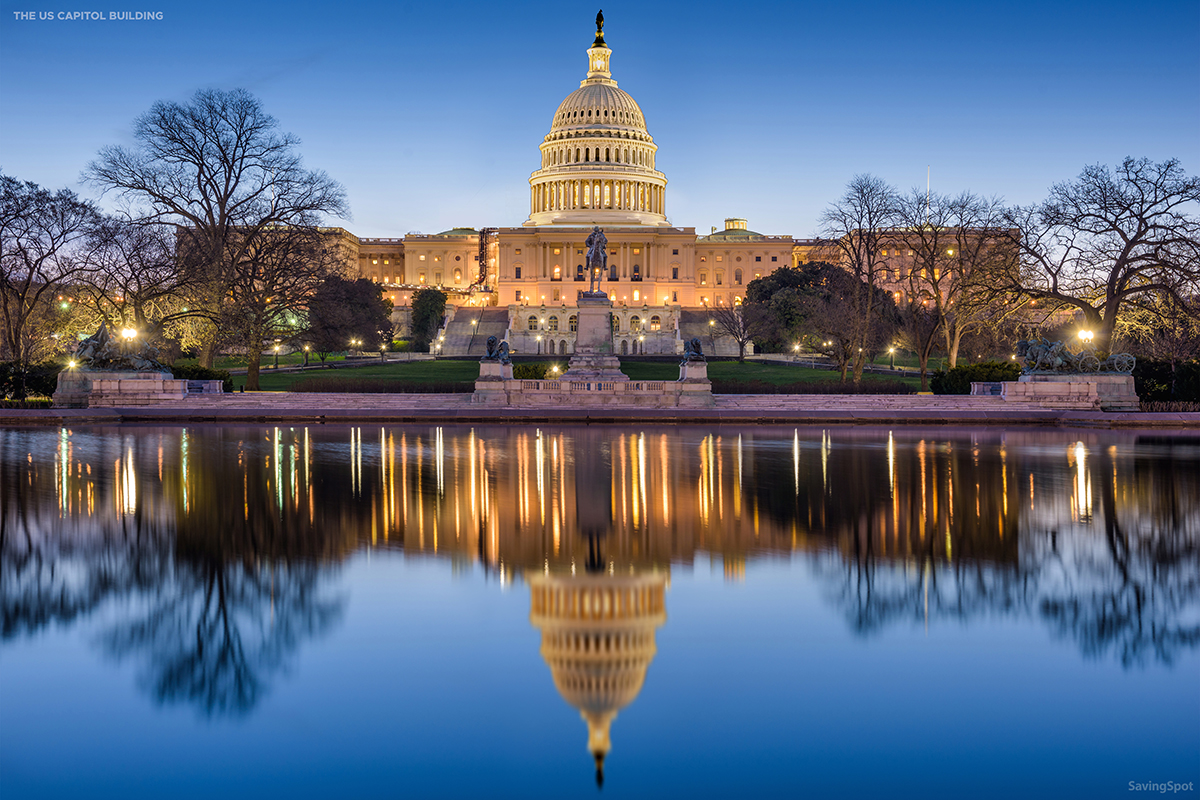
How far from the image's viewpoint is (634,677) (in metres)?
6.64

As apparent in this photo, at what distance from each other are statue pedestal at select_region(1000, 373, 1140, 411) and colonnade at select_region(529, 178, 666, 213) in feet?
328

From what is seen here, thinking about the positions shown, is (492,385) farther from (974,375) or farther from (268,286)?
(974,375)

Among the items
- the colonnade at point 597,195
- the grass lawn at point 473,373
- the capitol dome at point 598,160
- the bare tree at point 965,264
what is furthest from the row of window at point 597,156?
the bare tree at point 965,264

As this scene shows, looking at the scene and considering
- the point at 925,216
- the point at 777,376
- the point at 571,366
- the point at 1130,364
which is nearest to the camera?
the point at 1130,364

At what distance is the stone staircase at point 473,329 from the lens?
91688mm

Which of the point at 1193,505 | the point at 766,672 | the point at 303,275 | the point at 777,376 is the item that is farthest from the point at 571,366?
the point at 766,672

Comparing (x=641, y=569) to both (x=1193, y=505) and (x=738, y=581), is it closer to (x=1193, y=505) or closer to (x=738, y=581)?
(x=738, y=581)

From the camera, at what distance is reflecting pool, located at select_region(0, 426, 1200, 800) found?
5.42m

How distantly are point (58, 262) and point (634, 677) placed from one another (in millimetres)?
41939

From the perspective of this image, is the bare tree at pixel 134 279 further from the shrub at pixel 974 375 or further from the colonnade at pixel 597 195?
the colonnade at pixel 597 195

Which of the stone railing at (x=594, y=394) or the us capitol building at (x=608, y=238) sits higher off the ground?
the us capitol building at (x=608, y=238)

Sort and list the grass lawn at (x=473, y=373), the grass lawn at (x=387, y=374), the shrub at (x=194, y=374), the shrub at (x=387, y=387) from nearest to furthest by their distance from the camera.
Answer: the shrub at (x=194, y=374), the shrub at (x=387, y=387), the grass lawn at (x=387, y=374), the grass lawn at (x=473, y=373)

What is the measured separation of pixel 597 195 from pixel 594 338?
93.2m

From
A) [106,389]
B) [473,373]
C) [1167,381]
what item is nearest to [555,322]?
[473,373]
